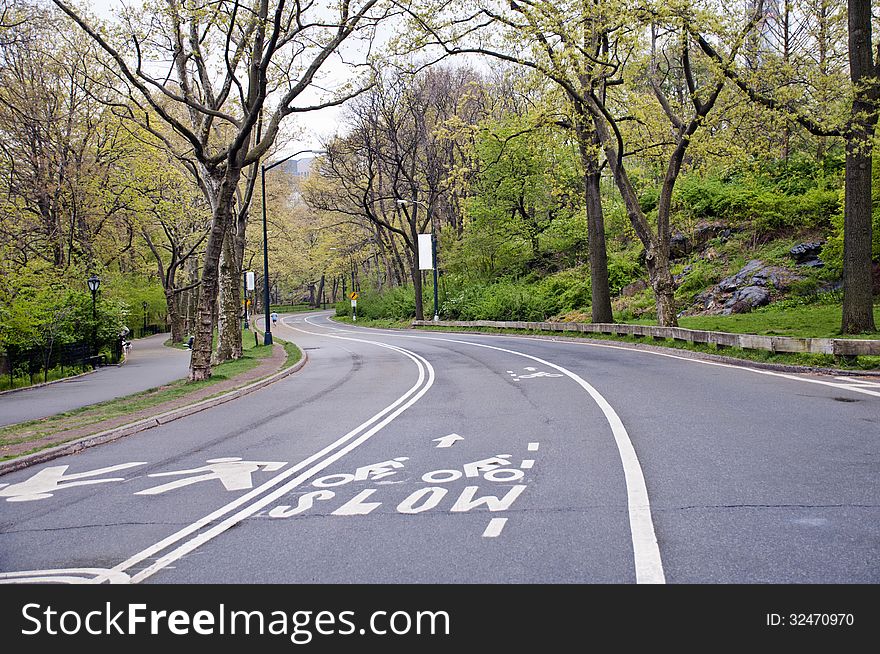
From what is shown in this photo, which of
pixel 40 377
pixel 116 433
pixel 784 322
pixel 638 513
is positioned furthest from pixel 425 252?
pixel 638 513

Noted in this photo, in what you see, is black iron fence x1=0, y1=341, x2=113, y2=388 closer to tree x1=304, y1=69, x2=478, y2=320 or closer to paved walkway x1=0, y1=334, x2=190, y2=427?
paved walkway x1=0, y1=334, x2=190, y2=427

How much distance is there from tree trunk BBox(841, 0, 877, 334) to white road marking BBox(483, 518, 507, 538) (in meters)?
13.8

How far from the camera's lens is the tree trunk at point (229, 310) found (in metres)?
25.9

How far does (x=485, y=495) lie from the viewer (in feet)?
21.1

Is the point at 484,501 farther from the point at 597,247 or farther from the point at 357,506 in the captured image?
the point at 597,247

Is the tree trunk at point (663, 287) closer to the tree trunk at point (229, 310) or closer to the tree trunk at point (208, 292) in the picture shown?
the tree trunk at point (208, 292)

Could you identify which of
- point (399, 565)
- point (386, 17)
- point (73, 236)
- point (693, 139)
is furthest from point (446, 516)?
point (73, 236)

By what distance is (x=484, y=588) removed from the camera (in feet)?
13.9

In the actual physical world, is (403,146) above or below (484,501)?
above

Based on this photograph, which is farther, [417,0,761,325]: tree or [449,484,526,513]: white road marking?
[417,0,761,325]: tree

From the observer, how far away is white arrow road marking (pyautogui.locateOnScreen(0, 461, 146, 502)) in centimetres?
747

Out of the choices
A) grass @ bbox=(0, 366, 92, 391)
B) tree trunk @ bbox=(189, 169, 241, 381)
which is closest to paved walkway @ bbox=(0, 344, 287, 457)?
tree trunk @ bbox=(189, 169, 241, 381)

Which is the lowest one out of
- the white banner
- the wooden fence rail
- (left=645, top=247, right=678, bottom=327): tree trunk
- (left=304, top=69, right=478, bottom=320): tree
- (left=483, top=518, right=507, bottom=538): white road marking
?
(left=483, top=518, right=507, bottom=538): white road marking

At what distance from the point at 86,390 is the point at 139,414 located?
8.93 meters
